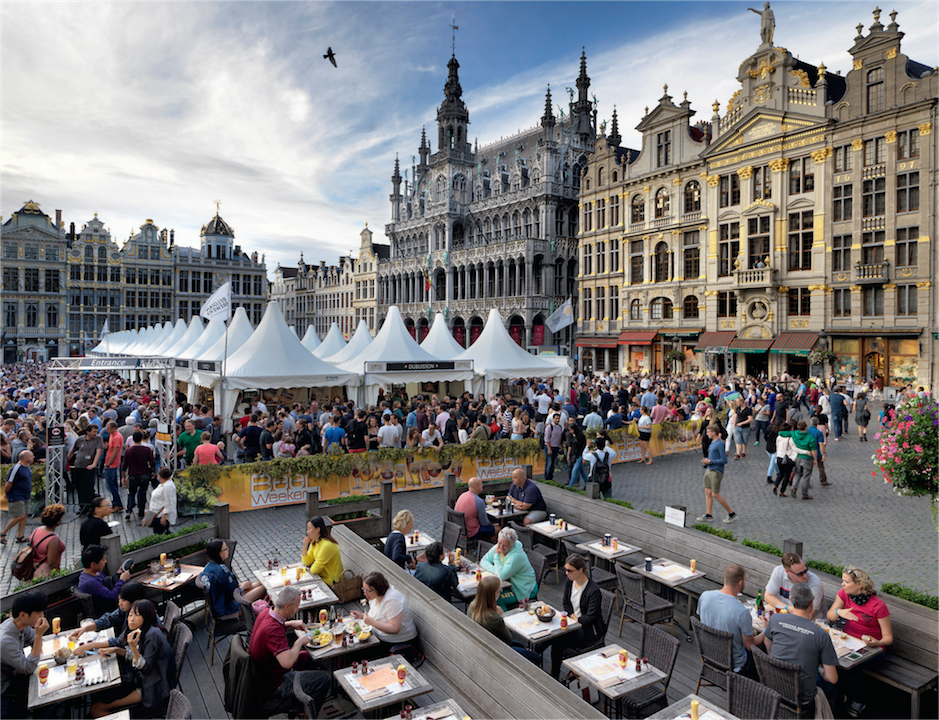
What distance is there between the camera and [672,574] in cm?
758

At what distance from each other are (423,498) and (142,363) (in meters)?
7.92

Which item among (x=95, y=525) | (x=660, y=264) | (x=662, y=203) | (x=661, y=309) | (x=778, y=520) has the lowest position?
(x=778, y=520)

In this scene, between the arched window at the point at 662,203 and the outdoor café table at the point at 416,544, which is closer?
the outdoor café table at the point at 416,544

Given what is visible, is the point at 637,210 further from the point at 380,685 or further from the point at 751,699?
the point at 380,685

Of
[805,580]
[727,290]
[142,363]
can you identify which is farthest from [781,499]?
[727,290]

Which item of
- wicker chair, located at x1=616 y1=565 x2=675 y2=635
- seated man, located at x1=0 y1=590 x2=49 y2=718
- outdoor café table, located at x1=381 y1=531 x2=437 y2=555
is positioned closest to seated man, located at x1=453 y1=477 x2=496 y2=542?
outdoor café table, located at x1=381 y1=531 x2=437 y2=555

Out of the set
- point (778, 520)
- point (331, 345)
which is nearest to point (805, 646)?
point (778, 520)

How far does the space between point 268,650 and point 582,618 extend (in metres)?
3.10

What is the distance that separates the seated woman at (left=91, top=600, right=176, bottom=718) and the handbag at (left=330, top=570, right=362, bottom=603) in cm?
234

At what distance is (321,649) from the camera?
5781 mm

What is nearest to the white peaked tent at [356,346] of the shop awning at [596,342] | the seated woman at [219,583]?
the seated woman at [219,583]

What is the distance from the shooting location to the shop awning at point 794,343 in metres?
31.8

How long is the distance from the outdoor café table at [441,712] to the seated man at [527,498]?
5.14m

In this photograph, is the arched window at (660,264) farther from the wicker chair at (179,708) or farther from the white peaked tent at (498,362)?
the wicker chair at (179,708)
